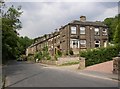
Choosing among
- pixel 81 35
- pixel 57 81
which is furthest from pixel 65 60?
pixel 57 81

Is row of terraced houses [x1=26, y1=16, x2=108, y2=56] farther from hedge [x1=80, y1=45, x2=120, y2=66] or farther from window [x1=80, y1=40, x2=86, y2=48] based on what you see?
hedge [x1=80, y1=45, x2=120, y2=66]

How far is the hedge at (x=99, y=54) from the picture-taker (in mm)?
36912

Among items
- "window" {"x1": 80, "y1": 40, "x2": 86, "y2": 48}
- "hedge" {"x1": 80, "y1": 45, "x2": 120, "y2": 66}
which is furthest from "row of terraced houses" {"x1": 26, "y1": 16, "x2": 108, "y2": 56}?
"hedge" {"x1": 80, "y1": 45, "x2": 120, "y2": 66}

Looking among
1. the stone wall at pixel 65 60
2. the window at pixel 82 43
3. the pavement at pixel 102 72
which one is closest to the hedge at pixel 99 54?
the pavement at pixel 102 72

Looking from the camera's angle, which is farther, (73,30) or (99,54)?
(73,30)

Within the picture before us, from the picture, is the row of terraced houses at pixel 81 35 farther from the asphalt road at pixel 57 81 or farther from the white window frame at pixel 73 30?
the asphalt road at pixel 57 81

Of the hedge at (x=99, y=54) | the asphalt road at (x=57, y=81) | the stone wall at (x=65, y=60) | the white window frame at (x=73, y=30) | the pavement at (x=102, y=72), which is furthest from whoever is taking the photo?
the white window frame at (x=73, y=30)

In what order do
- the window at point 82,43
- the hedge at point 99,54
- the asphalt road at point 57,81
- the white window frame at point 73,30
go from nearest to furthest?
the asphalt road at point 57,81 < the hedge at point 99,54 < the white window frame at point 73,30 < the window at point 82,43

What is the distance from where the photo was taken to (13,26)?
1692 inches

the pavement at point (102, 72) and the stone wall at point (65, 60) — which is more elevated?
the stone wall at point (65, 60)

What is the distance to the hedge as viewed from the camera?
36912mm

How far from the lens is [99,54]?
122ft

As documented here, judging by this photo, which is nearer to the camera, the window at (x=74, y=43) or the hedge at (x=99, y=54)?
the hedge at (x=99, y=54)

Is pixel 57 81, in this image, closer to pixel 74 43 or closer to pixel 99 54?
pixel 99 54
